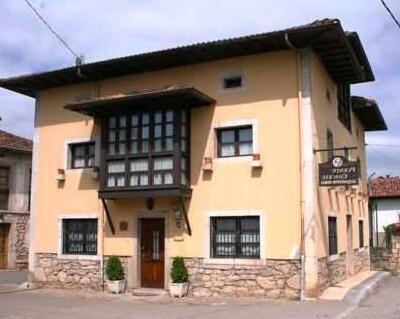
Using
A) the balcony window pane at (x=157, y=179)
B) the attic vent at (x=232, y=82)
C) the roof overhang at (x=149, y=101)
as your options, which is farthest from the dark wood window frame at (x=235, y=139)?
the balcony window pane at (x=157, y=179)

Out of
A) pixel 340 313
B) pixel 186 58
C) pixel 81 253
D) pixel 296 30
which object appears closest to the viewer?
pixel 340 313

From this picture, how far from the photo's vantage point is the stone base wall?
28297 millimetres

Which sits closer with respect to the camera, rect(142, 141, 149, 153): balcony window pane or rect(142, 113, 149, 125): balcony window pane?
rect(142, 141, 149, 153): balcony window pane

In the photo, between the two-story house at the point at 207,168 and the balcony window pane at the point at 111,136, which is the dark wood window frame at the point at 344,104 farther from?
the balcony window pane at the point at 111,136

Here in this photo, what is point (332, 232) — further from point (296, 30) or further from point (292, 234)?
point (296, 30)

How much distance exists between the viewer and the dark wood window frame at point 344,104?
801 inches

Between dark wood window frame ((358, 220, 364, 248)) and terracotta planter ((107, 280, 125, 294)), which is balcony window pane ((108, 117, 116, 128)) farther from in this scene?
dark wood window frame ((358, 220, 364, 248))

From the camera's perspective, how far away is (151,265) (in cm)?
1761

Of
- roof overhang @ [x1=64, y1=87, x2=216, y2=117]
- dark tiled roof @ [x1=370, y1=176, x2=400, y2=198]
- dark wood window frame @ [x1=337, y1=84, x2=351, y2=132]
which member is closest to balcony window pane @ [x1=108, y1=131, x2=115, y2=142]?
roof overhang @ [x1=64, y1=87, x2=216, y2=117]

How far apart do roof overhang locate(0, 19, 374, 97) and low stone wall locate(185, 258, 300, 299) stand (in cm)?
553

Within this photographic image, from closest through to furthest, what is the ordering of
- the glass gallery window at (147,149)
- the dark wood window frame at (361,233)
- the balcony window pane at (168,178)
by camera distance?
the balcony window pane at (168,178)
the glass gallery window at (147,149)
the dark wood window frame at (361,233)

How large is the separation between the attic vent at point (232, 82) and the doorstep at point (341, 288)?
5897 mm

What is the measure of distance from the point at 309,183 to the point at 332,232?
118 inches

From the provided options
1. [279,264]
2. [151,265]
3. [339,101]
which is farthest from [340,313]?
[339,101]
